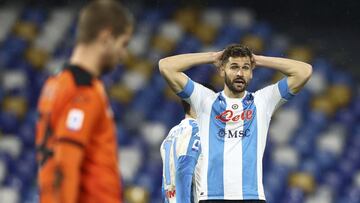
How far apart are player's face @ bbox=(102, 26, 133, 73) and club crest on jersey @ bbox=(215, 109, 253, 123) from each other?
93.8 inches

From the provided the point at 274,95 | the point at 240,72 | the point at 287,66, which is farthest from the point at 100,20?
the point at 287,66

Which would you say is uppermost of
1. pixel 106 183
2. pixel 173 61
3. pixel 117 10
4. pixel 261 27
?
pixel 261 27

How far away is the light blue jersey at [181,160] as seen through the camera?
207 inches

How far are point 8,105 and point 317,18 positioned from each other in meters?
3.84

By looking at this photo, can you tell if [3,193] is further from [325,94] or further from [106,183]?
[106,183]

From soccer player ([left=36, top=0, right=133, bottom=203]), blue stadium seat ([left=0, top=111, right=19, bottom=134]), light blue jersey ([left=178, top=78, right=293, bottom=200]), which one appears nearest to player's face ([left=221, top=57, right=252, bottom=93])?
light blue jersey ([left=178, top=78, right=293, bottom=200])

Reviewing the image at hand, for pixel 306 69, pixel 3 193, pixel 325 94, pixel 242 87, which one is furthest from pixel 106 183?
pixel 325 94

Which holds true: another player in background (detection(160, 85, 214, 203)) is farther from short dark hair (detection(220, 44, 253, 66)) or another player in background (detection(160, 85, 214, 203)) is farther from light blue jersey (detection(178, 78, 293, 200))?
short dark hair (detection(220, 44, 253, 66))

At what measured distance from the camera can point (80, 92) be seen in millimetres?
2967

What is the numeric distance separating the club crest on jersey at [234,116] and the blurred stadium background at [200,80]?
14.5 feet

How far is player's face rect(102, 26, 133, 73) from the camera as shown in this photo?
3033mm

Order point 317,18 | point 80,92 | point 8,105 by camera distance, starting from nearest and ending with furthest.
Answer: point 80,92 < point 8,105 < point 317,18

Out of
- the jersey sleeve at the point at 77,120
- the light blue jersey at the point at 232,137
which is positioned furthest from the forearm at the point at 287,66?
the jersey sleeve at the point at 77,120

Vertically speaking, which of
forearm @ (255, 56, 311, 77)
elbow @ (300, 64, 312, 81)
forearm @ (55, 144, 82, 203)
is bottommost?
forearm @ (55, 144, 82, 203)
